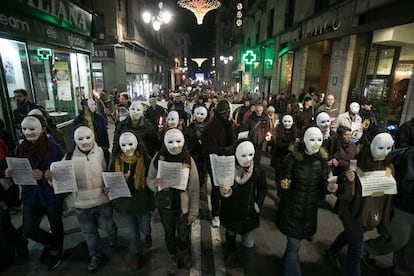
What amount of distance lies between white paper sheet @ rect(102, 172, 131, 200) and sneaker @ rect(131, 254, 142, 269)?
1011mm

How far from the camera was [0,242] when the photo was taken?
3.34 metres

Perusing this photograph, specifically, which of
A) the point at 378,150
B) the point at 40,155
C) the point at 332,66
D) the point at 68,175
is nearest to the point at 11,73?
the point at 40,155

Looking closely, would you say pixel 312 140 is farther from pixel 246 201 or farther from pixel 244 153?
pixel 246 201

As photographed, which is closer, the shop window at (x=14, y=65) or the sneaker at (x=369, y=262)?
the sneaker at (x=369, y=262)

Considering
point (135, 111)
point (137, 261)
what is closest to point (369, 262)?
point (137, 261)

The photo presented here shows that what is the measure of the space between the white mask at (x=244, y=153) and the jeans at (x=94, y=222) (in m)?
1.90

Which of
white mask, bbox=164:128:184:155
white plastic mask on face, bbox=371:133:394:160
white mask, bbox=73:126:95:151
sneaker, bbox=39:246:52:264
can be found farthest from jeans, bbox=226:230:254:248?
sneaker, bbox=39:246:52:264

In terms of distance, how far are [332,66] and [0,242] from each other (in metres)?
11.4

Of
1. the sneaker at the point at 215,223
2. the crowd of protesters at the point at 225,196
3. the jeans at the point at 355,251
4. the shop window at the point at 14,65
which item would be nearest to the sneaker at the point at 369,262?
the crowd of protesters at the point at 225,196

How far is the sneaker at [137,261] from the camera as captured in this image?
3.47 m

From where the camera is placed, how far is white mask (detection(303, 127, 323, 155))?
2834mm

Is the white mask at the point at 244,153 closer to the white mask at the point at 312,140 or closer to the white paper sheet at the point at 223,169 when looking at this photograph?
the white paper sheet at the point at 223,169

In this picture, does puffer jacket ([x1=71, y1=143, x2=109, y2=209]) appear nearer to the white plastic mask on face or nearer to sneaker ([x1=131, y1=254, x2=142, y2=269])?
sneaker ([x1=131, y1=254, x2=142, y2=269])

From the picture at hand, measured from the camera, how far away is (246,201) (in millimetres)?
2998
